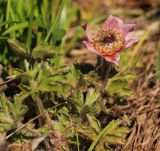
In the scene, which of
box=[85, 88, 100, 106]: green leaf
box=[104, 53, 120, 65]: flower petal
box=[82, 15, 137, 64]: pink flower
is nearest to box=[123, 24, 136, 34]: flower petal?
box=[82, 15, 137, 64]: pink flower

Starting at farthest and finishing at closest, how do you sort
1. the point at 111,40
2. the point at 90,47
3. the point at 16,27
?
the point at 16,27 < the point at 111,40 < the point at 90,47

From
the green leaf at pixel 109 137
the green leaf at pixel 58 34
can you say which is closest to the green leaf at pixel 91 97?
the green leaf at pixel 109 137

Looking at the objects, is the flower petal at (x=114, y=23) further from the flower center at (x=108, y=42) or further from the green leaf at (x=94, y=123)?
the green leaf at (x=94, y=123)

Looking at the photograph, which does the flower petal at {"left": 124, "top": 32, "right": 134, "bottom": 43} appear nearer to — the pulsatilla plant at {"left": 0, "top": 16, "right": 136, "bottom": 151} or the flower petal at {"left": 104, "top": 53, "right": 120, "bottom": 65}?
the pulsatilla plant at {"left": 0, "top": 16, "right": 136, "bottom": 151}

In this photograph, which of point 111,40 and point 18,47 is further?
point 111,40

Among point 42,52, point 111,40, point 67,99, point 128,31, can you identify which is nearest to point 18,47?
point 42,52

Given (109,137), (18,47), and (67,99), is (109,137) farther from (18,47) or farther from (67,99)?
(18,47)

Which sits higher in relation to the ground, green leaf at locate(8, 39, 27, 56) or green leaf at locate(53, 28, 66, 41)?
green leaf at locate(8, 39, 27, 56)

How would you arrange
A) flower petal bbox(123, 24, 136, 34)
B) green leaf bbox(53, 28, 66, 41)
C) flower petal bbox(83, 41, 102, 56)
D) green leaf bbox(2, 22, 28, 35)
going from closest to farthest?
flower petal bbox(83, 41, 102, 56) < flower petal bbox(123, 24, 136, 34) < green leaf bbox(2, 22, 28, 35) < green leaf bbox(53, 28, 66, 41)

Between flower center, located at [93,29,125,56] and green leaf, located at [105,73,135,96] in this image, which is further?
green leaf, located at [105,73,135,96]
